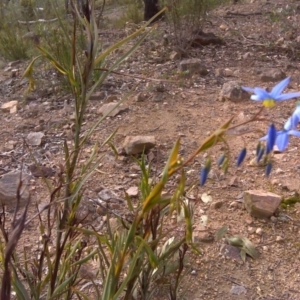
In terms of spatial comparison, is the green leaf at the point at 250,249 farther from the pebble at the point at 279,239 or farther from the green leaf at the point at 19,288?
the green leaf at the point at 19,288

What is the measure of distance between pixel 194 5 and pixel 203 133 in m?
1.52

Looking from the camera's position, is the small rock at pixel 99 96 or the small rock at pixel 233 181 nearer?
the small rock at pixel 233 181

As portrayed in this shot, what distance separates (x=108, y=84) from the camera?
3.34 metres

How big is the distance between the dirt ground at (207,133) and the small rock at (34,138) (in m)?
0.03

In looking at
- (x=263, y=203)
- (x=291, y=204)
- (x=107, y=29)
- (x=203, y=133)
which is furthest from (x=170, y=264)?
(x=107, y=29)

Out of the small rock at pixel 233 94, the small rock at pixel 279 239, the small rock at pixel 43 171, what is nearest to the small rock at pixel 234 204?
the small rock at pixel 279 239

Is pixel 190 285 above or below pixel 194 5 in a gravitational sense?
below

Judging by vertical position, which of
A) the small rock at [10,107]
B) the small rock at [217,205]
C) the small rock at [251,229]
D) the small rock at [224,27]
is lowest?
the small rock at [224,27]

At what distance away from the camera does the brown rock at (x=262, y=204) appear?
2062 millimetres

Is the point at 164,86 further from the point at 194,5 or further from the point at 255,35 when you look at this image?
the point at 255,35

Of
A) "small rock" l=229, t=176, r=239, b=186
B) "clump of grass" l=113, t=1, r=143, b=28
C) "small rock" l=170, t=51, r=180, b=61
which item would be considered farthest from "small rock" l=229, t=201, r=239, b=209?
"clump of grass" l=113, t=1, r=143, b=28

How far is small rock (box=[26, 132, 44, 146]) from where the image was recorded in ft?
8.82

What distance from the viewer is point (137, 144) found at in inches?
96.5

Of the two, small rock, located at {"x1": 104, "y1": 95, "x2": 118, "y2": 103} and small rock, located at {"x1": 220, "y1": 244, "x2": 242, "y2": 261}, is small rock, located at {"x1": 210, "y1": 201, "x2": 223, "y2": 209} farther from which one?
small rock, located at {"x1": 104, "y1": 95, "x2": 118, "y2": 103}
